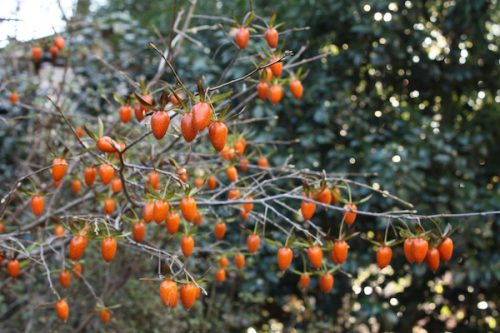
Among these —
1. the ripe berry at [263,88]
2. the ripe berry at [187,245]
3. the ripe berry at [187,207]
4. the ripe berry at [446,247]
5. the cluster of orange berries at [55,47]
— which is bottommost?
the ripe berry at [446,247]

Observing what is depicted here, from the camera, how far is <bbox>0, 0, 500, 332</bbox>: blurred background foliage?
2965 millimetres

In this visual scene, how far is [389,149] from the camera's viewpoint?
2.91m

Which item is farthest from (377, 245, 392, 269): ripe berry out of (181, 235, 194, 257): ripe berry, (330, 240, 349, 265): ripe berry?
(181, 235, 194, 257): ripe berry

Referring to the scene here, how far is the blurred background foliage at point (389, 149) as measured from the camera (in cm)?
296

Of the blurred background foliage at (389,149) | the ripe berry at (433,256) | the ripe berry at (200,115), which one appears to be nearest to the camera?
the ripe berry at (200,115)

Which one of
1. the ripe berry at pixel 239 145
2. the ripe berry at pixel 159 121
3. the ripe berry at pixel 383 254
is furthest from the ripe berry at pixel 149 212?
the ripe berry at pixel 383 254

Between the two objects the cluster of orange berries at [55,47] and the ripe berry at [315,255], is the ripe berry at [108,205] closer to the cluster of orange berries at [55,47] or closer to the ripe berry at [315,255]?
the ripe berry at [315,255]

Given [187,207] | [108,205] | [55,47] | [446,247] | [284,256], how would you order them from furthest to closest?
[55,47] → [108,205] → [284,256] → [446,247] → [187,207]

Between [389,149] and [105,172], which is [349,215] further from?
[389,149]

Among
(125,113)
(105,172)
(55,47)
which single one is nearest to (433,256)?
(105,172)

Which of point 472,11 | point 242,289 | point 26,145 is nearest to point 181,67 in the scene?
point 26,145

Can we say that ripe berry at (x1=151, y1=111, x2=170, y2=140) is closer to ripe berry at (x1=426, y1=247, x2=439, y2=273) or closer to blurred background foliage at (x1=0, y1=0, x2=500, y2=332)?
ripe berry at (x1=426, y1=247, x2=439, y2=273)

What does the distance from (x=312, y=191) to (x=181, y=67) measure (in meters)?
2.13

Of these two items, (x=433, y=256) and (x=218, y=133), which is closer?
(x=218, y=133)
